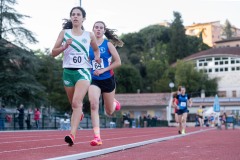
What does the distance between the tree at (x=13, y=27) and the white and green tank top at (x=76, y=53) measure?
34394mm

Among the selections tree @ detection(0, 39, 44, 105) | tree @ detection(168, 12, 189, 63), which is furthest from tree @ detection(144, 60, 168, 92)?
tree @ detection(0, 39, 44, 105)

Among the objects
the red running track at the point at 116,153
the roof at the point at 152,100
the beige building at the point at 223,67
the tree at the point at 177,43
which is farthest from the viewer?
the tree at the point at 177,43

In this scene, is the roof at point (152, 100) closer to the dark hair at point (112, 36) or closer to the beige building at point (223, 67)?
the beige building at point (223, 67)

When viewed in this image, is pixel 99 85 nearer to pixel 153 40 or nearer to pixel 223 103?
pixel 223 103

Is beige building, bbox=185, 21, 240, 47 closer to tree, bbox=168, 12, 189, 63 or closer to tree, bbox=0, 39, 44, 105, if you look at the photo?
tree, bbox=168, 12, 189, 63

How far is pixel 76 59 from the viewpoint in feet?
26.3

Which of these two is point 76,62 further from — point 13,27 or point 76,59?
point 13,27

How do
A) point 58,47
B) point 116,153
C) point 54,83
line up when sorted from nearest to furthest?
point 116,153, point 58,47, point 54,83

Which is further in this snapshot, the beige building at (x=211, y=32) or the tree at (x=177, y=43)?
the beige building at (x=211, y=32)

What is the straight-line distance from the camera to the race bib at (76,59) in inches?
314

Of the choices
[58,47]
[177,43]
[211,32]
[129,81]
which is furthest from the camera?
[211,32]

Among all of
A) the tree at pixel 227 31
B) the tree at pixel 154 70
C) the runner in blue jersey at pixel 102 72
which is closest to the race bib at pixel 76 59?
the runner in blue jersey at pixel 102 72

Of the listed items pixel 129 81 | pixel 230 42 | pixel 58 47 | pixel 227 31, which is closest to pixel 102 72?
pixel 58 47

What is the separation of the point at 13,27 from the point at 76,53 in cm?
3498
